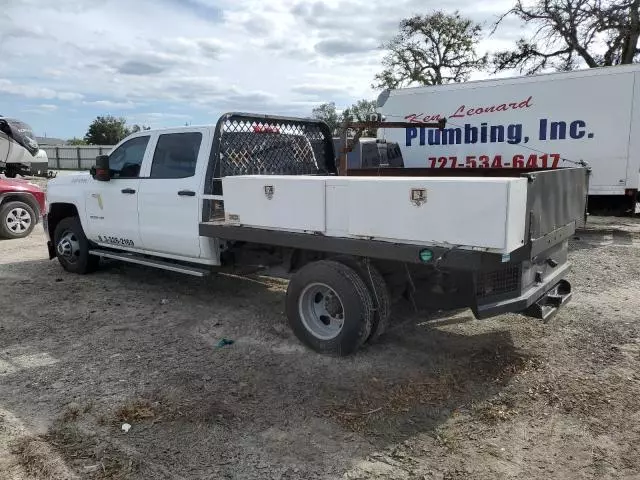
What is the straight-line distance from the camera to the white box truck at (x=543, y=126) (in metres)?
10.5

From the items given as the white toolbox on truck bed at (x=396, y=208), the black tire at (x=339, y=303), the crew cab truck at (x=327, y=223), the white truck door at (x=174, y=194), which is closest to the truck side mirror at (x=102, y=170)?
the crew cab truck at (x=327, y=223)

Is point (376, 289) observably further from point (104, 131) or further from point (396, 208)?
point (104, 131)

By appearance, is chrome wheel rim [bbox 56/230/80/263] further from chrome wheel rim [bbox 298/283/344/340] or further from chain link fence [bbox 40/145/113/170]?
chain link fence [bbox 40/145/113/170]

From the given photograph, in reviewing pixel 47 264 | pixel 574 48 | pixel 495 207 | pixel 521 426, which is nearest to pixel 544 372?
pixel 521 426

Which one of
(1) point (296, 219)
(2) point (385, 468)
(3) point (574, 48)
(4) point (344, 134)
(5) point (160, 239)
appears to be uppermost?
(3) point (574, 48)

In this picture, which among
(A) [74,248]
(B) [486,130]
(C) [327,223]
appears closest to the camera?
(C) [327,223]

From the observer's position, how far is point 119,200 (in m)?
6.79

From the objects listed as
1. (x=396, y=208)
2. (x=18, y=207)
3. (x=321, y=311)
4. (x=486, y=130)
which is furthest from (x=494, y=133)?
(x=18, y=207)

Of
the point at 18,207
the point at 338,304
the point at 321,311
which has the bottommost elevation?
the point at 321,311

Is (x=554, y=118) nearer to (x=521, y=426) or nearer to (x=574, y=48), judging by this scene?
(x=521, y=426)

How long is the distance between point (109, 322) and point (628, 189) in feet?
31.7

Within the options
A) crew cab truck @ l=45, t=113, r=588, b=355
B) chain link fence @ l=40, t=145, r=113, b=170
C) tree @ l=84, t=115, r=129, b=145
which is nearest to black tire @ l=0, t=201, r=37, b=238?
crew cab truck @ l=45, t=113, r=588, b=355

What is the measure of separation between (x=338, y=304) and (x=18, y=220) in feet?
A: 29.6

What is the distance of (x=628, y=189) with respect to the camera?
10.6 meters
